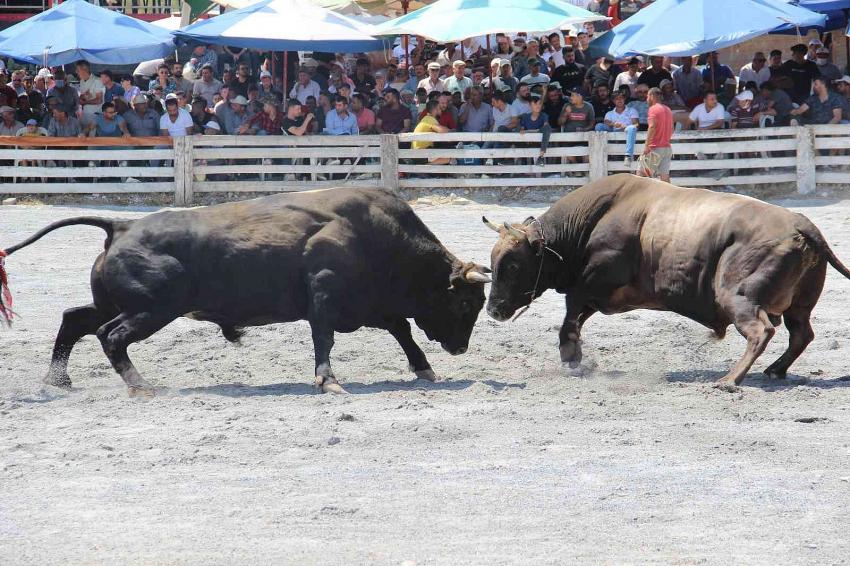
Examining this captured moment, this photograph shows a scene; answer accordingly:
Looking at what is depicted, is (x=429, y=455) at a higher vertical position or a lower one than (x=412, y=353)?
lower

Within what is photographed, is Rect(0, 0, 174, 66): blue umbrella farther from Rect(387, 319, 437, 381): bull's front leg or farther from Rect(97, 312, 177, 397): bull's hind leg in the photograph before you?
Rect(97, 312, 177, 397): bull's hind leg

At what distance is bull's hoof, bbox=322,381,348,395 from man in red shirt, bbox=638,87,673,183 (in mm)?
8979

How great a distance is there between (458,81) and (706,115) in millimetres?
3623

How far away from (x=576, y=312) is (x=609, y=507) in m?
3.72

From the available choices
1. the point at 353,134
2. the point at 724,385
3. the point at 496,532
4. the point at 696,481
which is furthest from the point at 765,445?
the point at 353,134

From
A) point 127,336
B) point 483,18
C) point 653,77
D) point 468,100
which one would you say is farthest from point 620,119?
point 127,336

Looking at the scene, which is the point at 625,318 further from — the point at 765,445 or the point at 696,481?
the point at 696,481

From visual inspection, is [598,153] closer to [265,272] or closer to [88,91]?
[88,91]

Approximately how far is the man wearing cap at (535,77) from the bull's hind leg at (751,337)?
11.2 meters

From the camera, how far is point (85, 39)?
1953 centimetres

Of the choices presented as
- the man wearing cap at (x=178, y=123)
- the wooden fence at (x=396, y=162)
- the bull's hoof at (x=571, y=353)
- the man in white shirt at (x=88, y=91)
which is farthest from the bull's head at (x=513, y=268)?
the man in white shirt at (x=88, y=91)

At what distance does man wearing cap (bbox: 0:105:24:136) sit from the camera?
741 inches

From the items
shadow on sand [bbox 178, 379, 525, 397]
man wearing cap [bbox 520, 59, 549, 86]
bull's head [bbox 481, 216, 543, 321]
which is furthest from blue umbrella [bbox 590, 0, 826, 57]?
shadow on sand [bbox 178, 379, 525, 397]

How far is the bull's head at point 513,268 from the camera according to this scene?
9.40 meters
